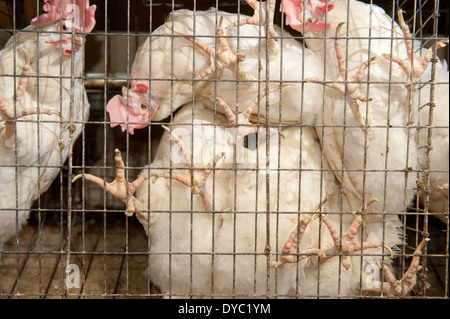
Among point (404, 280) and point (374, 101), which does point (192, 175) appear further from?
point (404, 280)

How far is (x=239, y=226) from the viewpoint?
1503mm

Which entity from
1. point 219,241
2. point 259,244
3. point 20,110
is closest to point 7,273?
point 20,110

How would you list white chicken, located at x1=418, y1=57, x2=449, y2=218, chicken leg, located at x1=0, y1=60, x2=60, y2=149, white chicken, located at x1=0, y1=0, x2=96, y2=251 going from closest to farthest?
chicken leg, located at x1=0, y1=60, x2=60, y2=149
white chicken, located at x1=0, y1=0, x2=96, y2=251
white chicken, located at x1=418, y1=57, x2=449, y2=218

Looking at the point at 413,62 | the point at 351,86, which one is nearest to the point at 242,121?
the point at 351,86

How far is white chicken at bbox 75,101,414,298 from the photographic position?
143 centimetres

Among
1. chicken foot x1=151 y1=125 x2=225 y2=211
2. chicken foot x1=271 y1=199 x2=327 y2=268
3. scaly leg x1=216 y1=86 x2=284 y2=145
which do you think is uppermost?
scaly leg x1=216 y1=86 x2=284 y2=145

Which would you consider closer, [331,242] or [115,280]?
[331,242]

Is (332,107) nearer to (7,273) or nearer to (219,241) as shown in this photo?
(219,241)

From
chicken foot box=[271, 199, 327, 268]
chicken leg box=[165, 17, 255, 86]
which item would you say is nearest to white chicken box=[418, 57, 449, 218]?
chicken foot box=[271, 199, 327, 268]

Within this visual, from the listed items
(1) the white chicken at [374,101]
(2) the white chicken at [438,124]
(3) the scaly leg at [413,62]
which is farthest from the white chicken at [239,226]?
(3) the scaly leg at [413,62]

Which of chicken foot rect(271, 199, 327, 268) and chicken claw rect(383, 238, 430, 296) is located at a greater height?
chicken foot rect(271, 199, 327, 268)

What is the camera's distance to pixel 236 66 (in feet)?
4.69

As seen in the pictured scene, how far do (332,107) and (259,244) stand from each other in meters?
0.50

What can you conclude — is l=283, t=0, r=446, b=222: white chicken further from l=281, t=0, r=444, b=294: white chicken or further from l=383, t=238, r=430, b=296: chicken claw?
l=383, t=238, r=430, b=296: chicken claw
